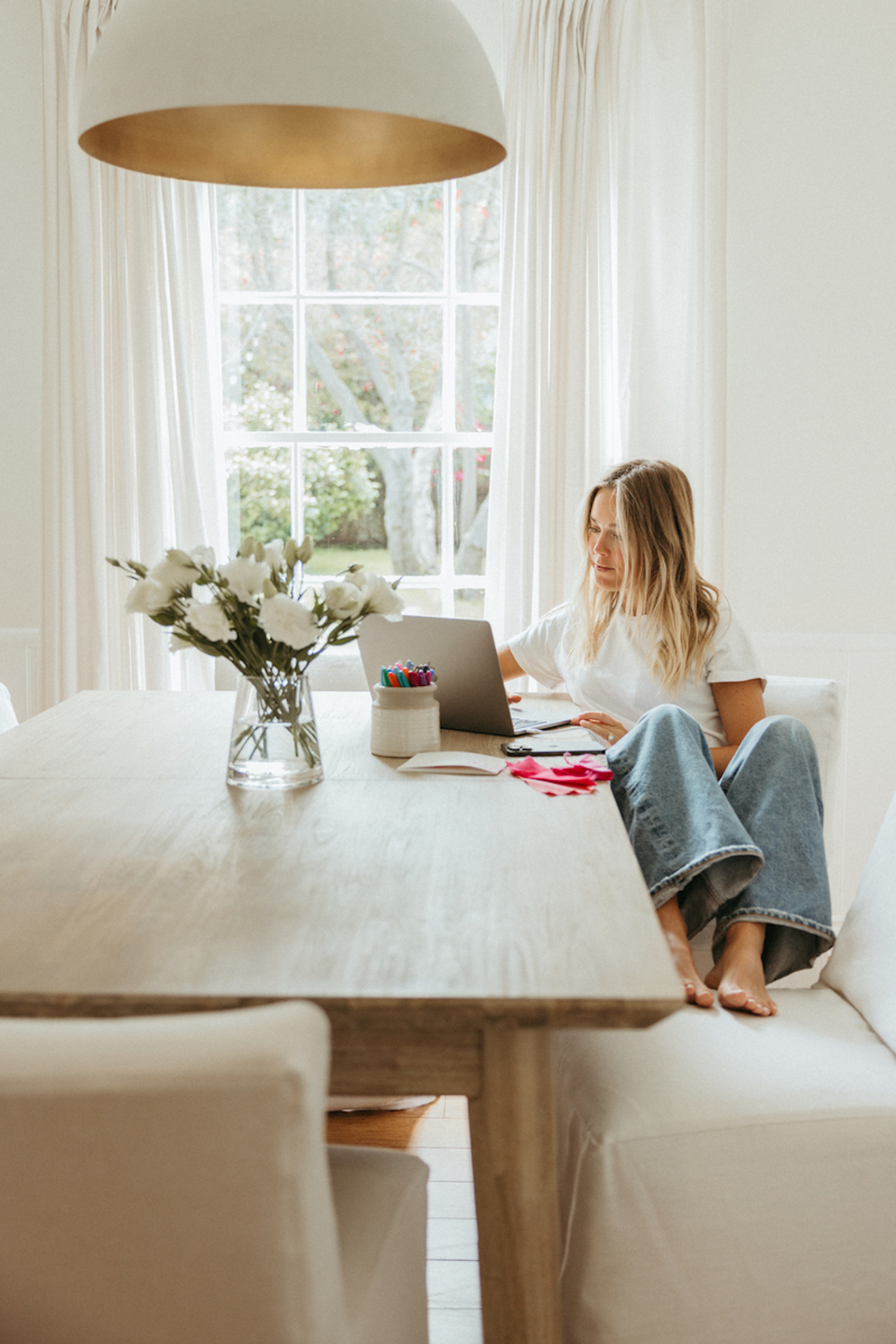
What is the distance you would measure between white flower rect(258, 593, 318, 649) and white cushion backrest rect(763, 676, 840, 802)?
1.16 m

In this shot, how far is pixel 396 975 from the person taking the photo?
0.98 meters

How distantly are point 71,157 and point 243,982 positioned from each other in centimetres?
294

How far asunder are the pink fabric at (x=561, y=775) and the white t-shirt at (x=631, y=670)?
51cm

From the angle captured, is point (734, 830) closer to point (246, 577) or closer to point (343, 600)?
point (343, 600)

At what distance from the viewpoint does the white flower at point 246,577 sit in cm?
150

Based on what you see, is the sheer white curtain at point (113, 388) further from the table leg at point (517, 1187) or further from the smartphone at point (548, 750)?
the table leg at point (517, 1187)

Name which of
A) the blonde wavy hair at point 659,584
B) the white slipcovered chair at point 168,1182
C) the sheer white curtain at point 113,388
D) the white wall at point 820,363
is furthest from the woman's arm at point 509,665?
the white slipcovered chair at point 168,1182

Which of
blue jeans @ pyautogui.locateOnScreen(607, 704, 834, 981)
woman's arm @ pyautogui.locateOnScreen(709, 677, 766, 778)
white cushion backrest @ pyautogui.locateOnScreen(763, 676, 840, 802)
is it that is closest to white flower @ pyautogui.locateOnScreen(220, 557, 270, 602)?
blue jeans @ pyautogui.locateOnScreen(607, 704, 834, 981)

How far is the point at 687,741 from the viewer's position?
179 centimetres

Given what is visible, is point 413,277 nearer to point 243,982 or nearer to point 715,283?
point 715,283

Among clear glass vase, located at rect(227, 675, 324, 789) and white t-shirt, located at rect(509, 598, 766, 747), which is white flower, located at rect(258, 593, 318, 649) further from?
white t-shirt, located at rect(509, 598, 766, 747)

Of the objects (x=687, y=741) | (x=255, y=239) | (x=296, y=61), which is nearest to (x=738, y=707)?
(x=687, y=741)

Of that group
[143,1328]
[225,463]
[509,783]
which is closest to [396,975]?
[143,1328]

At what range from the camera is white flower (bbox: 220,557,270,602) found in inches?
58.9
